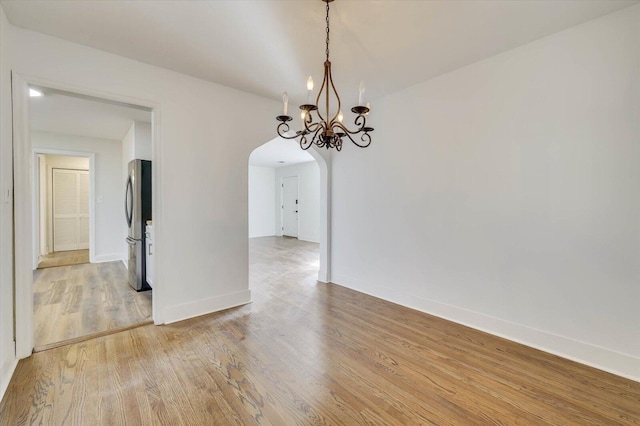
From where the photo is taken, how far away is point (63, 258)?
5.49 meters

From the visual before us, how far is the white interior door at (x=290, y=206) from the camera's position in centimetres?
907

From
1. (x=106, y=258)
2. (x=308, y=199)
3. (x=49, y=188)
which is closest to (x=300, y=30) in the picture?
(x=106, y=258)

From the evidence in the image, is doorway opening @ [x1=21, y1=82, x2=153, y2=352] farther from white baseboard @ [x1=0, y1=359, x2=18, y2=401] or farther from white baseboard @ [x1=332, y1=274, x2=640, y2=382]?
white baseboard @ [x1=332, y1=274, x2=640, y2=382]

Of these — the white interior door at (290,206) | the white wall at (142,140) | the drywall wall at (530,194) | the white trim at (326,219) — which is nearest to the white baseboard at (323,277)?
the white trim at (326,219)

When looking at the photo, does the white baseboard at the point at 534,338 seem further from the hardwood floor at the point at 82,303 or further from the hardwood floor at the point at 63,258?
the hardwood floor at the point at 63,258

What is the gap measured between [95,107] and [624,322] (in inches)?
221

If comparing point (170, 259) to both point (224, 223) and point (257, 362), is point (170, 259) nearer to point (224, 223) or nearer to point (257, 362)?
point (224, 223)

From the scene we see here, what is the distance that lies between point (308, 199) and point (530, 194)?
665 centimetres

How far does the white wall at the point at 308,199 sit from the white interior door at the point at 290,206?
203mm

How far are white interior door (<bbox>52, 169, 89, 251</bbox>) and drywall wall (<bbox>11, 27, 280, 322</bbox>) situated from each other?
18.3ft

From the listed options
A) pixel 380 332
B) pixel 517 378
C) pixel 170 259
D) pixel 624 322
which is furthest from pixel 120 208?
pixel 624 322

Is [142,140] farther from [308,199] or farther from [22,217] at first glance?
[308,199]

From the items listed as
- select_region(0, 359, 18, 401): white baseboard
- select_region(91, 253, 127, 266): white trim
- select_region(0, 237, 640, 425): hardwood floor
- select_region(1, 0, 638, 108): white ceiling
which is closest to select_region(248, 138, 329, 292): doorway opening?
select_region(0, 237, 640, 425): hardwood floor

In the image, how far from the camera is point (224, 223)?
3023 millimetres
